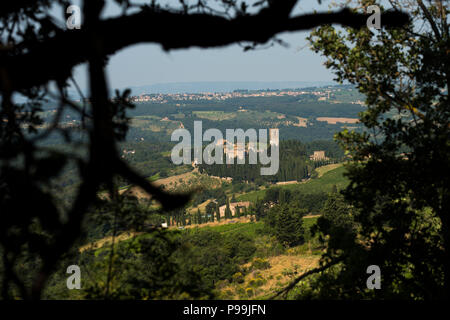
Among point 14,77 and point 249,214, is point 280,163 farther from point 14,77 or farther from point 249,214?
point 14,77

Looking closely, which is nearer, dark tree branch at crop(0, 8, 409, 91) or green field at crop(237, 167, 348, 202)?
dark tree branch at crop(0, 8, 409, 91)

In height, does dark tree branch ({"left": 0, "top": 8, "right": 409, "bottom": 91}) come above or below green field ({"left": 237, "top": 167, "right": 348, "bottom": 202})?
above

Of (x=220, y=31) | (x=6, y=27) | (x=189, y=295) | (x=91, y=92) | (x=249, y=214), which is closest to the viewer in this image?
(x=91, y=92)

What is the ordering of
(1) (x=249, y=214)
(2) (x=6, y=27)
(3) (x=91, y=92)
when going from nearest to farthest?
1. (3) (x=91, y=92)
2. (2) (x=6, y=27)
3. (1) (x=249, y=214)

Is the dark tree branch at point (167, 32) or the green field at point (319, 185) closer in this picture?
the dark tree branch at point (167, 32)

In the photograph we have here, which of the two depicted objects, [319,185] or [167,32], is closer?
[167,32]

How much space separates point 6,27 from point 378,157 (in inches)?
215

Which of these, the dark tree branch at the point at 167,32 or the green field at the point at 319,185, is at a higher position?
the dark tree branch at the point at 167,32

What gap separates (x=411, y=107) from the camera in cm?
561

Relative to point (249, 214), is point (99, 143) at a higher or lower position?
higher

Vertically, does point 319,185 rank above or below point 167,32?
below

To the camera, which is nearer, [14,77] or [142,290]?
[14,77]

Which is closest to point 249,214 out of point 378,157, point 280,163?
point 280,163
